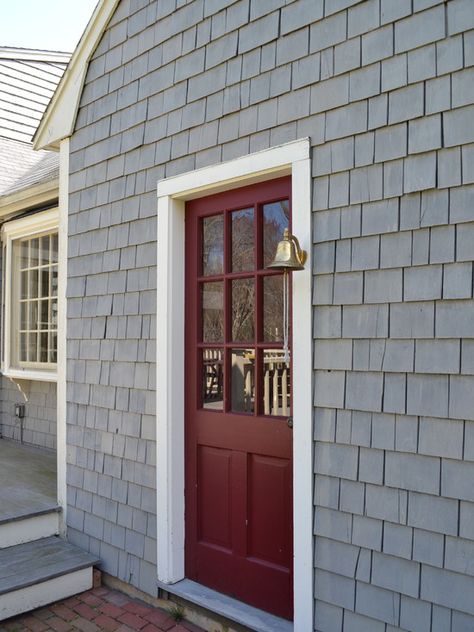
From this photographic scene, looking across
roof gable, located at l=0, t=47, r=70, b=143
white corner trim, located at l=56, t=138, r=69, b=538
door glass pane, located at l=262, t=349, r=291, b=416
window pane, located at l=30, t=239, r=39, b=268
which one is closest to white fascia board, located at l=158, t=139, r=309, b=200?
door glass pane, located at l=262, t=349, r=291, b=416

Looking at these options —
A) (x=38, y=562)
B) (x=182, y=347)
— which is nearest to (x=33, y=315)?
(x=38, y=562)

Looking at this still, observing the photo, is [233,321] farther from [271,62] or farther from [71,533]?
[71,533]

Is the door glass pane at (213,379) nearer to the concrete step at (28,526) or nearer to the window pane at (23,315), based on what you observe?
the concrete step at (28,526)

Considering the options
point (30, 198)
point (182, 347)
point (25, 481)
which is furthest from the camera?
point (30, 198)

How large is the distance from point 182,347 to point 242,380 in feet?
1.50

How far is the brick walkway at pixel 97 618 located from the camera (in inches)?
115

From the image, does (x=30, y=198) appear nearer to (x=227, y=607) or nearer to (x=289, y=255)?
(x=289, y=255)

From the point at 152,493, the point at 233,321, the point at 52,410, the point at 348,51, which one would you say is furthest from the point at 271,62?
the point at 52,410

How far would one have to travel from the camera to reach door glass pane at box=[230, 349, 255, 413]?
115 inches

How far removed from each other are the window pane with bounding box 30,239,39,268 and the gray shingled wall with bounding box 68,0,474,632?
2.84m

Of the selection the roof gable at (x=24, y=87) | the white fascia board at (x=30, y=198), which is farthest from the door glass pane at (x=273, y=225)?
the roof gable at (x=24, y=87)

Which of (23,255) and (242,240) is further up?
(23,255)

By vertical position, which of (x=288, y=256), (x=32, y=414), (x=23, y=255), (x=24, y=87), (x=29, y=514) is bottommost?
(x=29, y=514)

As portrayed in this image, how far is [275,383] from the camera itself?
2.83 meters
